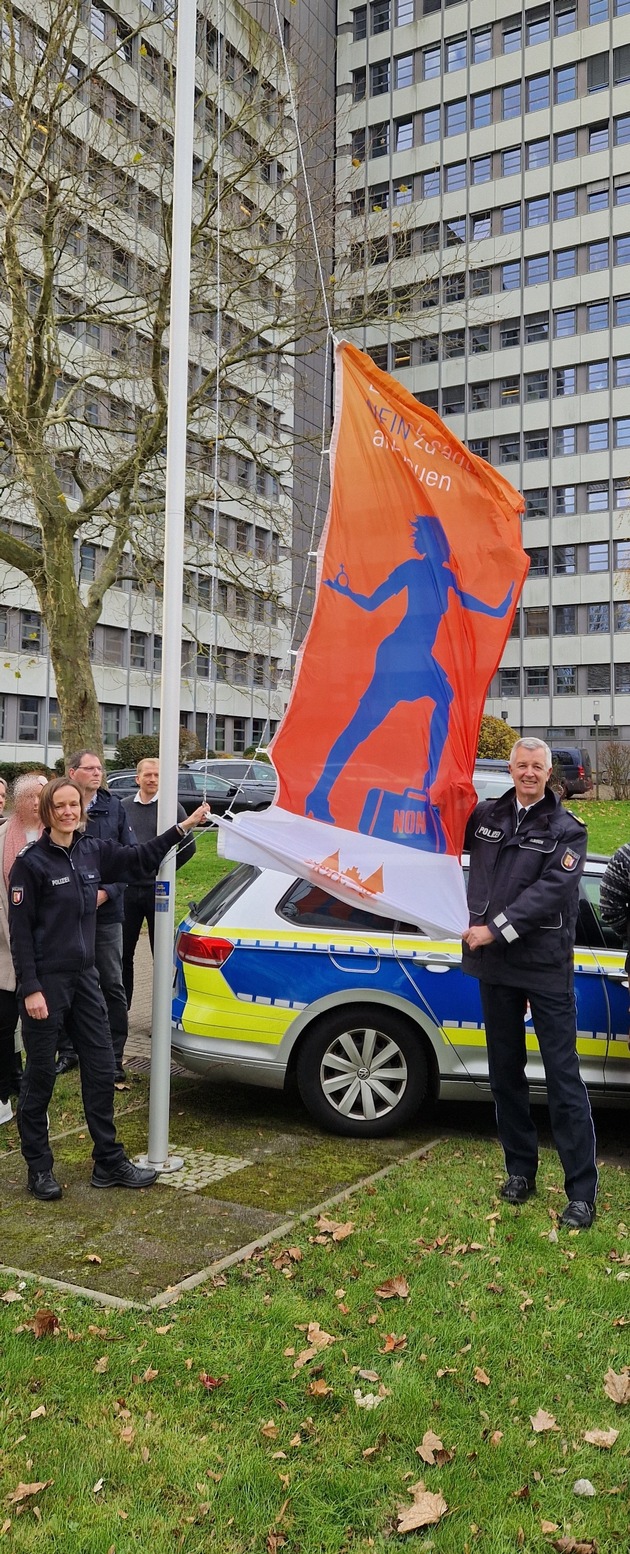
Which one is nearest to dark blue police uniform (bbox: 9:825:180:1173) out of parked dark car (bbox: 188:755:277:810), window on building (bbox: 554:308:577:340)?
parked dark car (bbox: 188:755:277:810)

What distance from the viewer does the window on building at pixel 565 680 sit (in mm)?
50531

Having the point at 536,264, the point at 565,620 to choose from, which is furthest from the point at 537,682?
the point at 536,264

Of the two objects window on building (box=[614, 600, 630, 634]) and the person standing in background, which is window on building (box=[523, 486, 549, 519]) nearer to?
window on building (box=[614, 600, 630, 634])

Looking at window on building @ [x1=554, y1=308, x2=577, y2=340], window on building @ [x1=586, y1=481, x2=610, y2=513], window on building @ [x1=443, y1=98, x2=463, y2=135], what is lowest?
window on building @ [x1=586, y1=481, x2=610, y2=513]

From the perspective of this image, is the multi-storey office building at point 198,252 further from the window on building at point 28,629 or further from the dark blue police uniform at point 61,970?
the window on building at point 28,629

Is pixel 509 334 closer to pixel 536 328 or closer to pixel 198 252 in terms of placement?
pixel 536 328

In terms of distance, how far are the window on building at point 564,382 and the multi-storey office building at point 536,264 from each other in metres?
0.06

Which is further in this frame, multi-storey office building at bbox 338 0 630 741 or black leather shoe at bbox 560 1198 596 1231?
multi-storey office building at bbox 338 0 630 741

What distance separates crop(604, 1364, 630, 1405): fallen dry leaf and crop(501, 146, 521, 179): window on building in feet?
173

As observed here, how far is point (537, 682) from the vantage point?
51.5 m

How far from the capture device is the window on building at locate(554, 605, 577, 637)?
165 feet

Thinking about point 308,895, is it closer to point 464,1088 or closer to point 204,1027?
point 204,1027

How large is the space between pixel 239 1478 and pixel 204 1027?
10.1ft

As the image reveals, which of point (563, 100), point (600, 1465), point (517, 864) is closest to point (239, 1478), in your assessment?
point (600, 1465)
